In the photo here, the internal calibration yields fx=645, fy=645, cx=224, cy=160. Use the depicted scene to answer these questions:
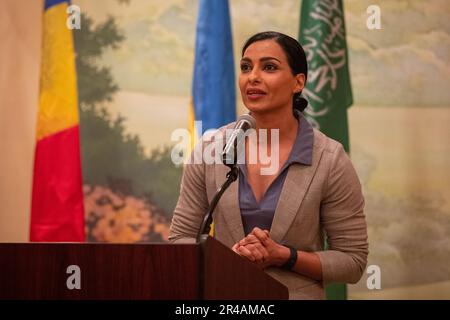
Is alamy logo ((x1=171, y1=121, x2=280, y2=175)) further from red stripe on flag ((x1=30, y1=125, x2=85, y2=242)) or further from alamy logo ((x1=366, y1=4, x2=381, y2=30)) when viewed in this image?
alamy logo ((x1=366, y1=4, x2=381, y2=30))

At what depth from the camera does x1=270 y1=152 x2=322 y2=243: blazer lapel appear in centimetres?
234

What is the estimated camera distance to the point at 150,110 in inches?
168

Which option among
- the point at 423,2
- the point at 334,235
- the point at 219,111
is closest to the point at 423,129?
the point at 423,2

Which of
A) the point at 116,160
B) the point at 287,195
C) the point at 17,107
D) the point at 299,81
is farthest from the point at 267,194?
the point at 17,107

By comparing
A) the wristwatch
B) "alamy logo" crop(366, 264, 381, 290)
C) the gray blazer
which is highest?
the gray blazer

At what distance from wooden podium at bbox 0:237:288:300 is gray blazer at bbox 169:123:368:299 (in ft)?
2.74

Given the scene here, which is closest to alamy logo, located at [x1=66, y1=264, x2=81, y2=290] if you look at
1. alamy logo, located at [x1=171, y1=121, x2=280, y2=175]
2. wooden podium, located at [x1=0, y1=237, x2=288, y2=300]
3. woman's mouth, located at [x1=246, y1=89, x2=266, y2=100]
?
wooden podium, located at [x1=0, y1=237, x2=288, y2=300]

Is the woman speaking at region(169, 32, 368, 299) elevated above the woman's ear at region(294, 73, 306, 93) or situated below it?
below

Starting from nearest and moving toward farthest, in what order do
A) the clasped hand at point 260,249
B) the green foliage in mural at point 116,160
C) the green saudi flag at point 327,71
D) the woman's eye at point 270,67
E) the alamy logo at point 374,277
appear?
the clasped hand at point 260,249 < the woman's eye at point 270,67 < the green saudi flag at point 327,71 < the alamy logo at point 374,277 < the green foliage in mural at point 116,160

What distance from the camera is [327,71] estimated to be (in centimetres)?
365

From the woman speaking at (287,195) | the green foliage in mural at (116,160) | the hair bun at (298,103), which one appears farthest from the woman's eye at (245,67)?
the green foliage in mural at (116,160)

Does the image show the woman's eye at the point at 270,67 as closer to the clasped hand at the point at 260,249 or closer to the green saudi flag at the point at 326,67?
the clasped hand at the point at 260,249

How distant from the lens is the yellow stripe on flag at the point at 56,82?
3.87m
